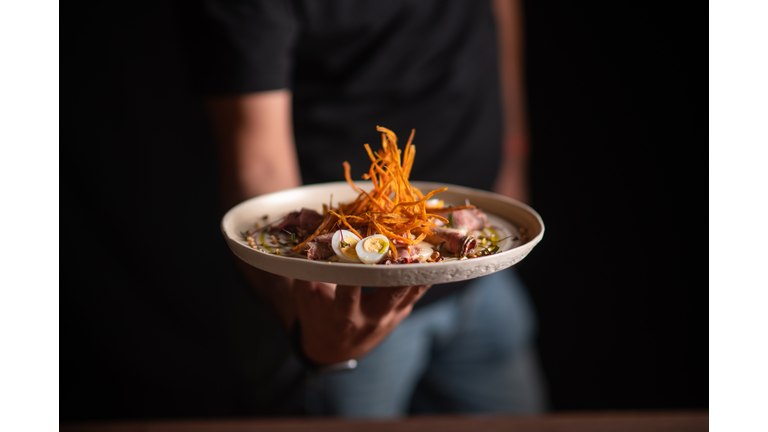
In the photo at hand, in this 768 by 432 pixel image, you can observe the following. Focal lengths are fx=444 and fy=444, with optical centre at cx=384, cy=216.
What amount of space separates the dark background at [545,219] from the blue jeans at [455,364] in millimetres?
732

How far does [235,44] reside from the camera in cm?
121

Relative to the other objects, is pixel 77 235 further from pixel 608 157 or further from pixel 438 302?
pixel 608 157

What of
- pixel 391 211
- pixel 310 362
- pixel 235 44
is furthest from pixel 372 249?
pixel 235 44

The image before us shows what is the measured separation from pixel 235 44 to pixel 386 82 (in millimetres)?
500

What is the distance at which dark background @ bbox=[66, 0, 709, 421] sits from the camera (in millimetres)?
2023

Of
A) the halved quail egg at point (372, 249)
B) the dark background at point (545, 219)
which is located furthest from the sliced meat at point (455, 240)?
the dark background at point (545, 219)

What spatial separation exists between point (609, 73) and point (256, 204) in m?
1.90

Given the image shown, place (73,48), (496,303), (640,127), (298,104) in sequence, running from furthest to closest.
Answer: (640,127) < (73,48) < (496,303) < (298,104)

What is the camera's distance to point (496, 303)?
1753 millimetres

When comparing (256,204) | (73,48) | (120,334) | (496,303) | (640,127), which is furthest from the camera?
(120,334)

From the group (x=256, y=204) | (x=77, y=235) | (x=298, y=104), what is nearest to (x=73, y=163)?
(x=77, y=235)

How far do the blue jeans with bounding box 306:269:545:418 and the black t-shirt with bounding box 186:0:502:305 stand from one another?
174 mm

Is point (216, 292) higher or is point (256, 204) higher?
point (256, 204)

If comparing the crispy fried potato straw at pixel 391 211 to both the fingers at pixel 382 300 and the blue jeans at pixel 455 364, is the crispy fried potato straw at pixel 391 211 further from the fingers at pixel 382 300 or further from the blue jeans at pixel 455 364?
the blue jeans at pixel 455 364
